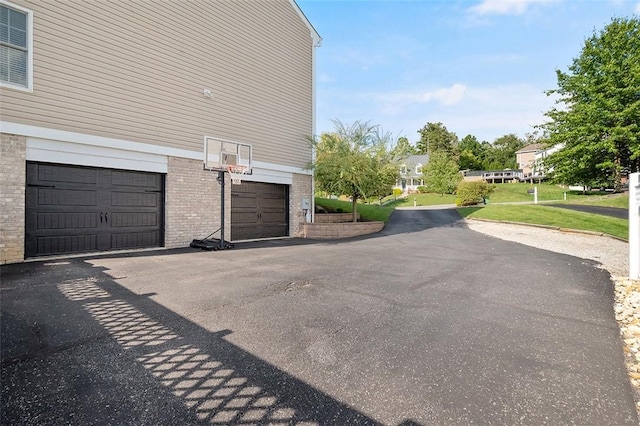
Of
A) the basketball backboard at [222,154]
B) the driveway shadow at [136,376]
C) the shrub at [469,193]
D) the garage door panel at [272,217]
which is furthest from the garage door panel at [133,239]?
the shrub at [469,193]

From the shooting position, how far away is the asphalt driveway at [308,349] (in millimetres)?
2064

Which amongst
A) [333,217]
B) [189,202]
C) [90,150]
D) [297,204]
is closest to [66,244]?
[90,150]

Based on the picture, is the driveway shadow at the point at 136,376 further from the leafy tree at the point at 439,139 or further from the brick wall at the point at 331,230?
the leafy tree at the point at 439,139

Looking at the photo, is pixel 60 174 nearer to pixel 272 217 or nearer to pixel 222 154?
pixel 222 154

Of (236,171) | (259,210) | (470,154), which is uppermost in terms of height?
(470,154)

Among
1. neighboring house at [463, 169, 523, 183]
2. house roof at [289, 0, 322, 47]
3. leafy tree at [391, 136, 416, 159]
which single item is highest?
house roof at [289, 0, 322, 47]

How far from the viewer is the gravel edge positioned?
10.3ft

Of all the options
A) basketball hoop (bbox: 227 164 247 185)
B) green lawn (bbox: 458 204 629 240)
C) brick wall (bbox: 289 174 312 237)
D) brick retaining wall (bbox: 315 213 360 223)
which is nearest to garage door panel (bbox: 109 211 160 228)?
basketball hoop (bbox: 227 164 247 185)

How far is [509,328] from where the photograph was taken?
3.52 m

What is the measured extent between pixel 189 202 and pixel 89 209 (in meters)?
2.73

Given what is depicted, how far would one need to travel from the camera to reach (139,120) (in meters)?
9.02

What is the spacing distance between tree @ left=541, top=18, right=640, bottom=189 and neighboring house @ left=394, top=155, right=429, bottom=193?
1050cm

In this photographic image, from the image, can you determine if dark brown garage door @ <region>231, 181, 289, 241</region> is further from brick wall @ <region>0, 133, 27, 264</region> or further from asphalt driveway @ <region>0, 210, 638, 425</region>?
asphalt driveway @ <region>0, 210, 638, 425</region>

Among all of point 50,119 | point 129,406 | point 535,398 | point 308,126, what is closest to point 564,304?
point 535,398
